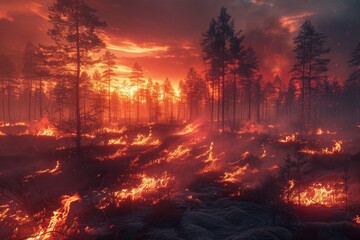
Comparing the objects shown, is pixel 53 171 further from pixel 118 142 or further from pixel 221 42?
pixel 221 42

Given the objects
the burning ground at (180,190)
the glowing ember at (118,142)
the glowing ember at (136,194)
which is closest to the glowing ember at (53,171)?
the burning ground at (180,190)

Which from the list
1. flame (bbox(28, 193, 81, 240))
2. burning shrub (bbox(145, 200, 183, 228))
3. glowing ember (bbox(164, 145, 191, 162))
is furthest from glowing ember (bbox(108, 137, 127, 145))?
burning shrub (bbox(145, 200, 183, 228))

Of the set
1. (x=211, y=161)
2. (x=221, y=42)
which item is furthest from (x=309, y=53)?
(x=211, y=161)

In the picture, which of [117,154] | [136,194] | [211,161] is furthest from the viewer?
[117,154]

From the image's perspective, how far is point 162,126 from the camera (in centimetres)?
3825

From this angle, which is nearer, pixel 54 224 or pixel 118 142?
pixel 54 224

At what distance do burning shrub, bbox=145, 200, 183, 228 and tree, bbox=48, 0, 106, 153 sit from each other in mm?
12455

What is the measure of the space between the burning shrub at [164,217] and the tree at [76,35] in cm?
1245

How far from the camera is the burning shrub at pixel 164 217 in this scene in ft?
31.0

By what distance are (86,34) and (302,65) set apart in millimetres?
29376

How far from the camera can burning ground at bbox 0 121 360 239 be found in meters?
9.16

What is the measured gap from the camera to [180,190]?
15.2 meters

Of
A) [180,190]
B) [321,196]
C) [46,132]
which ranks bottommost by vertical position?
[321,196]

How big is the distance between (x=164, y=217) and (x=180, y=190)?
5.32 meters
